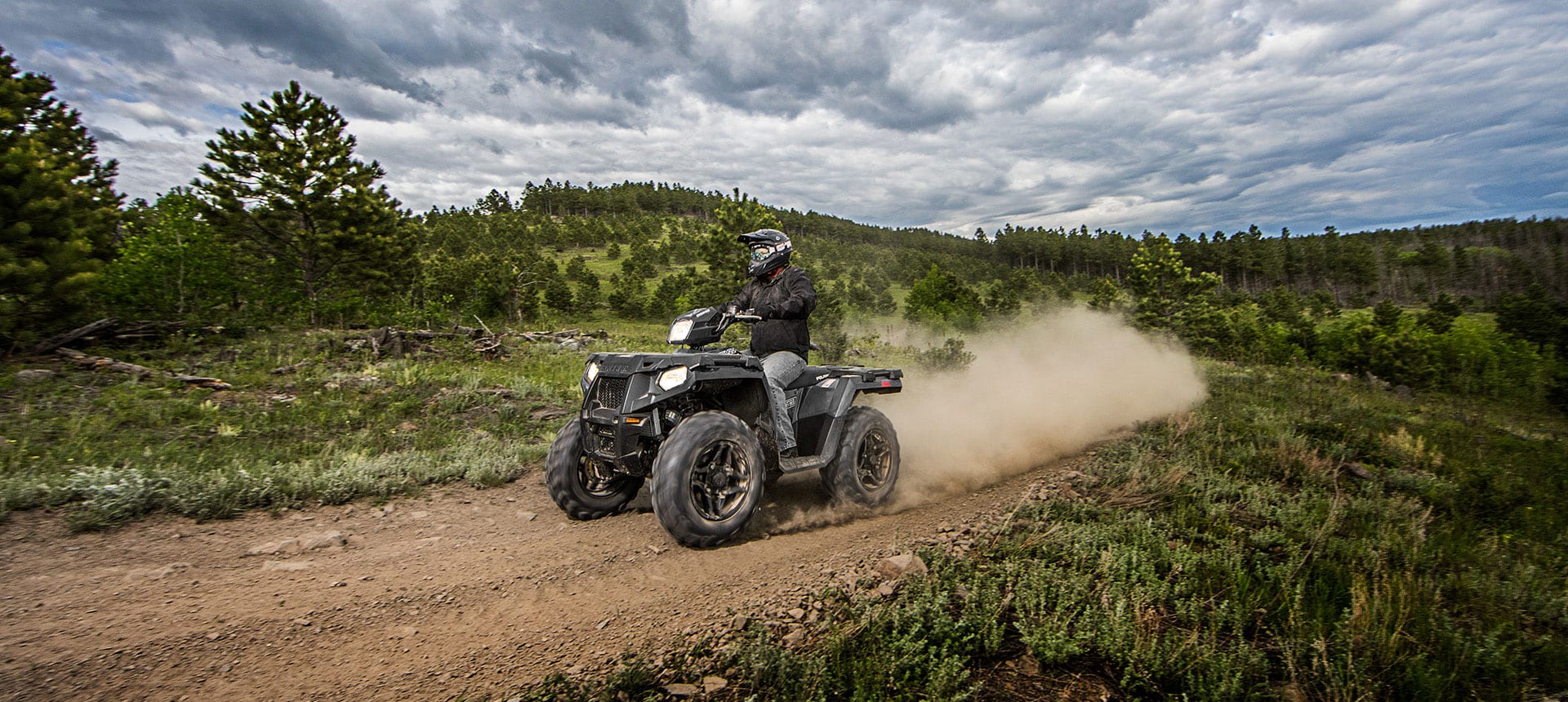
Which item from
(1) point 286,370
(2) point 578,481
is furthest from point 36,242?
(2) point 578,481

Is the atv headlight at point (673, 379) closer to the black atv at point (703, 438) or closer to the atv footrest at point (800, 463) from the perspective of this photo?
the black atv at point (703, 438)

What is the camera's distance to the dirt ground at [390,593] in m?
3.09

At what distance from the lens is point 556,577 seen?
14.4ft

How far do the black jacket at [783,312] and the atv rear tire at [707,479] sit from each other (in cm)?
144

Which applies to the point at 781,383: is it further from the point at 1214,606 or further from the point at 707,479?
the point at 1214,606

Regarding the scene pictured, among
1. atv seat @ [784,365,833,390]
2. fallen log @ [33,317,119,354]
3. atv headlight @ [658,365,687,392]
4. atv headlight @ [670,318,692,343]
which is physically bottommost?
atv seat @ [784,365,833,390]

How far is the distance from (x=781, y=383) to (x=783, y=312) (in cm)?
69

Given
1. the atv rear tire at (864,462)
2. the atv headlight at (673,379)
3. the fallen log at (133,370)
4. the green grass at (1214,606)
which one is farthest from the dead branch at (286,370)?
the green grass at (1214,606)

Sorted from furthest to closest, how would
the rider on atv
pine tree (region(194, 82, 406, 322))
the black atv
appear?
pine tree (region(194, 82, 406, 322)), the rider on atv, the black atv

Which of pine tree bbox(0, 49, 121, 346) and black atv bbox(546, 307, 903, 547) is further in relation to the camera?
pine tree bbox(0, 49, 121, 346)

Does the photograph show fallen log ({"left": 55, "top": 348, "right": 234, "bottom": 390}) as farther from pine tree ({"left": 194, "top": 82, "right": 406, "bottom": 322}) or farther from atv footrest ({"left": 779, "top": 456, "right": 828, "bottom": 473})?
pine tree ({"left": 194, "top": 82, "right": 406, "bottom": 322})

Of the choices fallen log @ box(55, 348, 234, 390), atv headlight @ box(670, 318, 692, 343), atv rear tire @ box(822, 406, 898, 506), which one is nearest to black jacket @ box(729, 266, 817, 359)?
atv headlight @ box(670, 318, 692, 343)

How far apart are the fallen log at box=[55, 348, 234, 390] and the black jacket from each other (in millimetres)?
10482

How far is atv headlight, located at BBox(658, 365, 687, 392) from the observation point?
4.89 m
